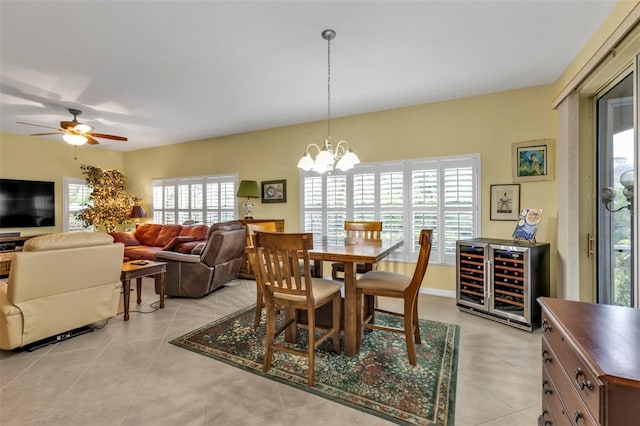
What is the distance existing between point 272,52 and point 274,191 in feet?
9.34

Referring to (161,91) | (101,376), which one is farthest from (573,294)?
(161,91)

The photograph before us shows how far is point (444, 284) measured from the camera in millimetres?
3979

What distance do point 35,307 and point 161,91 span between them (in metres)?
2.65

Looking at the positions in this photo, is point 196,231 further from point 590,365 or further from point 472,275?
point 590,365

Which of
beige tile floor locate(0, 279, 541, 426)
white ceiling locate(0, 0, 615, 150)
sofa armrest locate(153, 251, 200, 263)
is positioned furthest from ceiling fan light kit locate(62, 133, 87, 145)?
beige tile floor locate(0, 279, 541, 426)

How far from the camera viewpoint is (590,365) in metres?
0.80

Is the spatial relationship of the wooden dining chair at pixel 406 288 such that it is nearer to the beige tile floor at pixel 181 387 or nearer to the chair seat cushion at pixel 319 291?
the chair seat cushion at pixel 319 291

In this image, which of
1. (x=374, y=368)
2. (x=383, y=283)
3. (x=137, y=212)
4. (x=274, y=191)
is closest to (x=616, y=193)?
(x=383, y=283)

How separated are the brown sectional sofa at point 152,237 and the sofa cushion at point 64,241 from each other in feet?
6.53

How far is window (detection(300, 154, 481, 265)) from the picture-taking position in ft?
12.6

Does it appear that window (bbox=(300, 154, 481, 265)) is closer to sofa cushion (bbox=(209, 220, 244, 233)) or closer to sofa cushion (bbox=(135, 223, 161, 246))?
sofa cushion (bbox=(209, 220, 244, 233))

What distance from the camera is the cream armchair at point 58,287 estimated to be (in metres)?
2.29

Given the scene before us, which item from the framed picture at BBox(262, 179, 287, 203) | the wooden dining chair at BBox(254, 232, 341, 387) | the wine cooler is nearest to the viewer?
the wooden dining chair at BBox(254, 232, 341, 387)

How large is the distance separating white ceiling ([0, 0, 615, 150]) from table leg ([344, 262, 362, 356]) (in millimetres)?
1985
